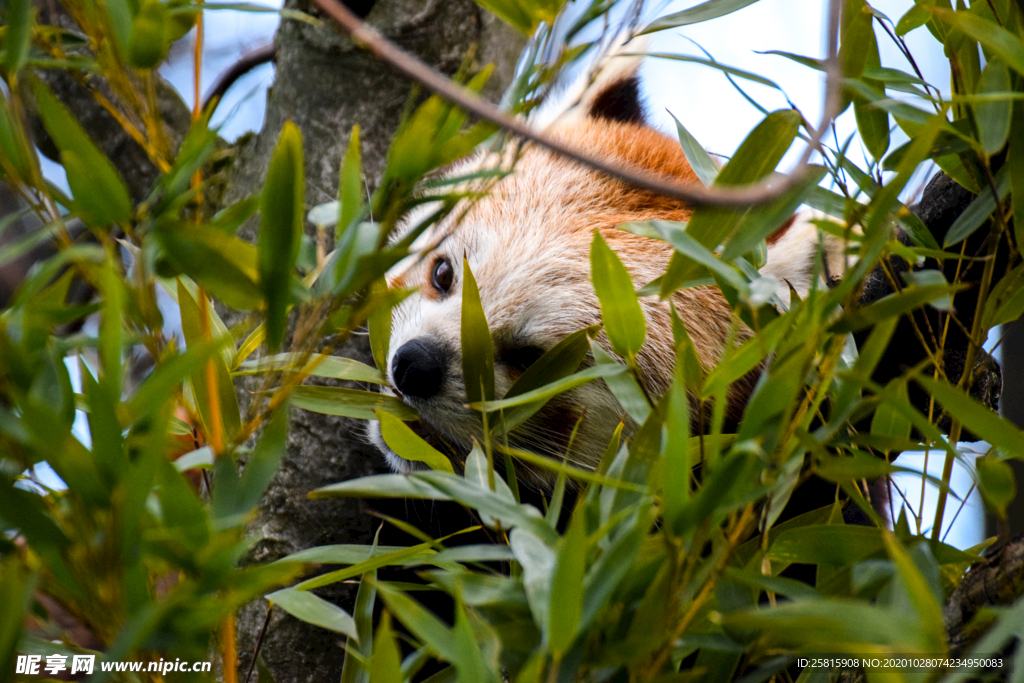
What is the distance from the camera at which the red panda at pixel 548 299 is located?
4.32ft

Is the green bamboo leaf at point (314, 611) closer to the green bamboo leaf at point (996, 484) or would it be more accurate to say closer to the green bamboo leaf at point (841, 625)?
the green bamboo leaf at point (841, 625)

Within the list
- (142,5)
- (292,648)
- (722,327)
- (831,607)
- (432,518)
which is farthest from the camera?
(432,518)

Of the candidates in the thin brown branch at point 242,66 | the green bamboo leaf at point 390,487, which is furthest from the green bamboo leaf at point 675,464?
the thin brown branch at point 242,66

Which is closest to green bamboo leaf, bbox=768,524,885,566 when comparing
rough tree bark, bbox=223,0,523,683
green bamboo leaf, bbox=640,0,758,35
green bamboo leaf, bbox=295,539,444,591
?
green bamboo leaf, bbox=295,539,444,591

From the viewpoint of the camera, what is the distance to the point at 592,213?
1.45 metres

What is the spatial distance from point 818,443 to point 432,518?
3.74 feet

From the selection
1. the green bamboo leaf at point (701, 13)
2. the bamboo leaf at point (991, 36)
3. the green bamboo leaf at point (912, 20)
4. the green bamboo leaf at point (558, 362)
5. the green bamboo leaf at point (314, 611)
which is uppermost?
the green bamboo leaf at point (701, 13)

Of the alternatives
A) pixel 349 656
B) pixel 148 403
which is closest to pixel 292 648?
pixel 349 656

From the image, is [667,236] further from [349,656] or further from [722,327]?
[722,327]

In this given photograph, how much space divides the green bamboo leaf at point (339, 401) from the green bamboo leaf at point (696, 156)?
18.2 inches

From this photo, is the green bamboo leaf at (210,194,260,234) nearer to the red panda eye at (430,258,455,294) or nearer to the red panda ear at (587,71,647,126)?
the red panda eye at (430,258,455,294)

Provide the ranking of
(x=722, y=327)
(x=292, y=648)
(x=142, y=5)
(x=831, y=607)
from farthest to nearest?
(x=722, y=327), (x=292, y=648), (x=142, y=5), (x=831, y=607)

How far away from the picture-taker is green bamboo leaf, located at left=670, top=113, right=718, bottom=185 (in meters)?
0.86

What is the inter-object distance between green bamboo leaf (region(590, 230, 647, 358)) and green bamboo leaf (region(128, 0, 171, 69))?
0.42m
